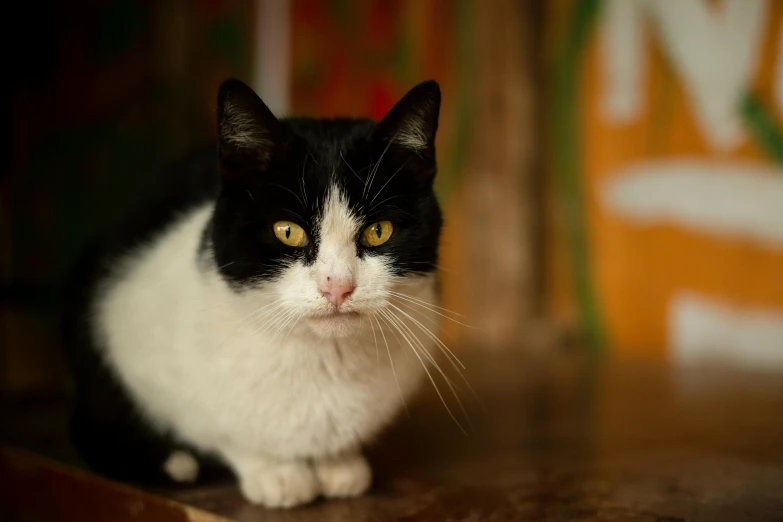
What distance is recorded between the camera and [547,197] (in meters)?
2.02

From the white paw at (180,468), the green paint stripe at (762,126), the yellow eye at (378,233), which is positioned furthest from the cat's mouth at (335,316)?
the green paint stripe at (762,126)

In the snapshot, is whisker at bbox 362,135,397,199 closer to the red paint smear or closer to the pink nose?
the pink nose

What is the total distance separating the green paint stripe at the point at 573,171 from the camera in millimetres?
1925

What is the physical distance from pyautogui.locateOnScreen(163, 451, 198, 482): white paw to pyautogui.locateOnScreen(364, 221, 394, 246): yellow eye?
0.43 metres

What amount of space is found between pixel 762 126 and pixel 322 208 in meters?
1.20

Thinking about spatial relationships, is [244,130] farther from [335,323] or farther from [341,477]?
[341,477]

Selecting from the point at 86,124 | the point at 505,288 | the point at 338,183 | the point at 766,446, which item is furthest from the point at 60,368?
the point at 766,446

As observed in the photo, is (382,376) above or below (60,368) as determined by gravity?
above

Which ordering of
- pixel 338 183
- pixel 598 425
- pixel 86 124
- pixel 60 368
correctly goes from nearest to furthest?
pixel 338 183
pixel 598 425
pixel 60 368
pixel 86 124

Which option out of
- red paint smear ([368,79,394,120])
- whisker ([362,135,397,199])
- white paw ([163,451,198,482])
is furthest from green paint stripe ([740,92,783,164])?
white paw ([163,451,198,482])

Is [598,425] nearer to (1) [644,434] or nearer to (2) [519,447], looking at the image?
(1) [644,434]

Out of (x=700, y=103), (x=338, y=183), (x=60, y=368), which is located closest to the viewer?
(x=338, y=183)

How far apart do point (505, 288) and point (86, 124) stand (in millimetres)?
1362

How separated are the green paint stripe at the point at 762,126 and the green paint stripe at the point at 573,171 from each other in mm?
422
